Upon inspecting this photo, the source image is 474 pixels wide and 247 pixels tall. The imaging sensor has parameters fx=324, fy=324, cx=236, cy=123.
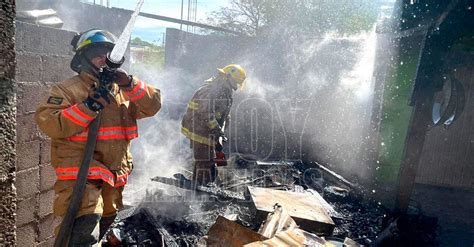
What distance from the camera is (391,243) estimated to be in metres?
4.10

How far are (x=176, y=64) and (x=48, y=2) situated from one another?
30.7 feet

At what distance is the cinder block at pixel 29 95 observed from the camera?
9.86ft

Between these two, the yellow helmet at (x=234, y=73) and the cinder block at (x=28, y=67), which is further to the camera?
the yellow helmet at (x=234, y=73)

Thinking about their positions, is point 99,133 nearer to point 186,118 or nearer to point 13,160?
point 13,160

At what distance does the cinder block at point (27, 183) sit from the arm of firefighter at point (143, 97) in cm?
120

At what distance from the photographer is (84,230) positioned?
269 cm

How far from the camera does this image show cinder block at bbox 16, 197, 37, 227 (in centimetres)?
319

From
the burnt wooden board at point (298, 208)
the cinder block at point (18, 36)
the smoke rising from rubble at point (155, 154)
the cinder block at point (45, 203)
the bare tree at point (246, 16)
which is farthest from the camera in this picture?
the bare tree at point (246, 16)

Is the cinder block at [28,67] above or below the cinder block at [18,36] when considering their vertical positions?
below

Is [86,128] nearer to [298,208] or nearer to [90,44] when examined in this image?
[90,44]

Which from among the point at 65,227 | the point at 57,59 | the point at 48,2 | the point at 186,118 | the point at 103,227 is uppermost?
the point at 48,2

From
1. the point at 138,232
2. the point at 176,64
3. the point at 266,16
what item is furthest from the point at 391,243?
the point at 266,16

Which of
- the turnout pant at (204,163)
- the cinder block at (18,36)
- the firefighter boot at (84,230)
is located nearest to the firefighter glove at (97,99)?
the firefighter boot at (84,230)

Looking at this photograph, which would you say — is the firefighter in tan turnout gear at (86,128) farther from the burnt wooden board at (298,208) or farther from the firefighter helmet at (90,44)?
the burnt wooden board at (298,208)
